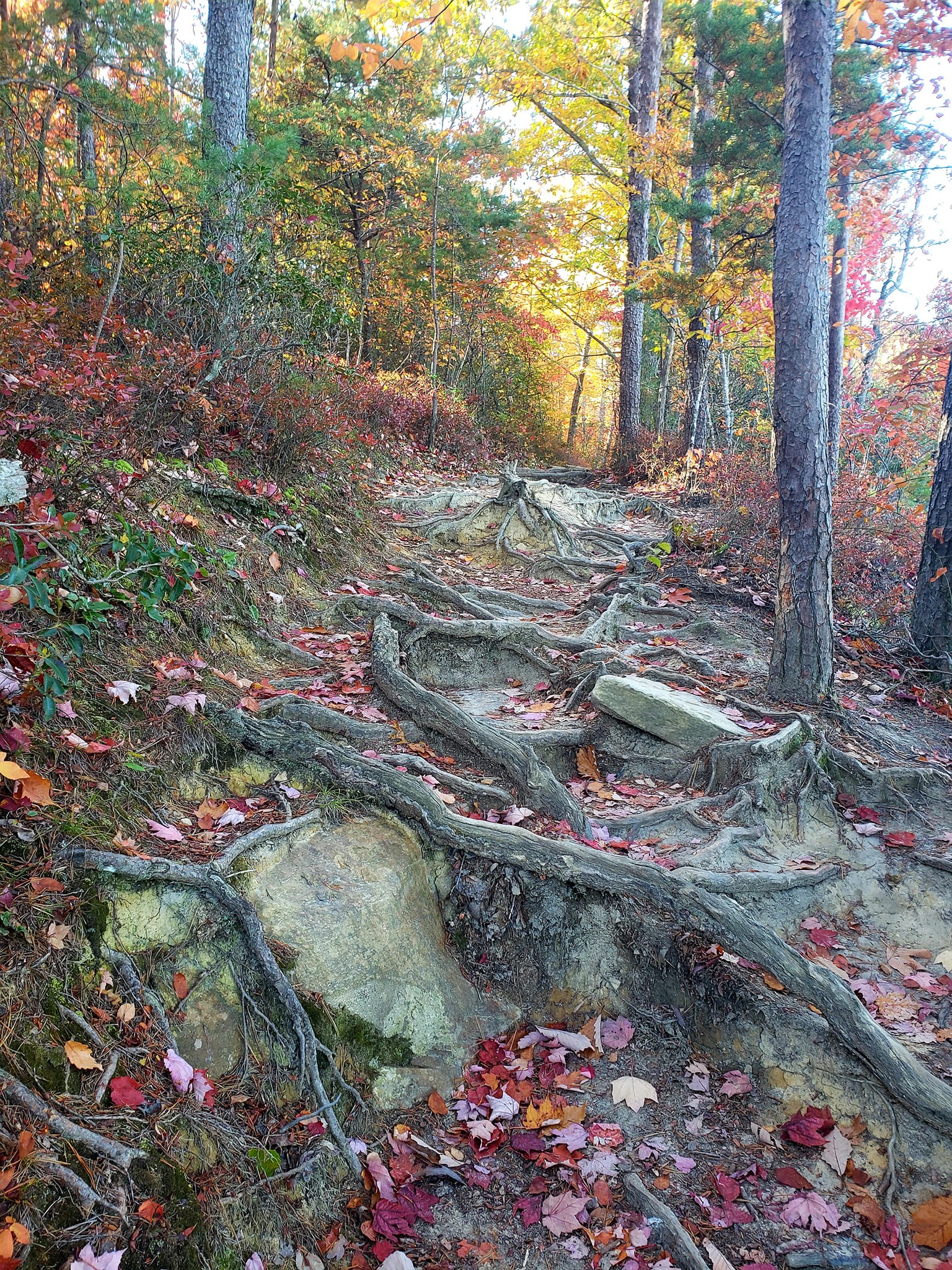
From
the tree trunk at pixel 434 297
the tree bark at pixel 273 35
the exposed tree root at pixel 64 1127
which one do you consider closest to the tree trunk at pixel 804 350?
the exposed tree root at pixel 64 1127

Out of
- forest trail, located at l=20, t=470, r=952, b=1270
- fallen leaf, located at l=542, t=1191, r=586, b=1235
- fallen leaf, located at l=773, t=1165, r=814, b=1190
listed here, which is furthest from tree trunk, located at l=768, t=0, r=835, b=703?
fallen leaf, located at l=542, t=1191, r=586, b=1235

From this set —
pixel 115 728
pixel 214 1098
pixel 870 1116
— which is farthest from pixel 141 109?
pixel 870 1116

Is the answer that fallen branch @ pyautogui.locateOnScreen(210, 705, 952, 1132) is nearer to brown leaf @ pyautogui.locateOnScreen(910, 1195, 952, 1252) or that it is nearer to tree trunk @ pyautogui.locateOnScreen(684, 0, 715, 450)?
brown leaf @ pyautogui.locateOnScreen(910, 1195, 952, 1252)

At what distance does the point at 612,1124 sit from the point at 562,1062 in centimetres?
32

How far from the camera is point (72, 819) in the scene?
2.78 metres

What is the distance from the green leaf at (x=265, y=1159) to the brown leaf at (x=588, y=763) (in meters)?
2.98

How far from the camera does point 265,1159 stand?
2492 millimetres

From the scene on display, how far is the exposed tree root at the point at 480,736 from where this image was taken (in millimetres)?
4203

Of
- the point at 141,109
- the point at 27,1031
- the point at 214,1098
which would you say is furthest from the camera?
the point at 141,109

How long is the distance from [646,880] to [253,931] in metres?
1.90

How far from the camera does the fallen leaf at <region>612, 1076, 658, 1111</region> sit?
10.4 ft

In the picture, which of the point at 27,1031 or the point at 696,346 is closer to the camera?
the point at 27,1031

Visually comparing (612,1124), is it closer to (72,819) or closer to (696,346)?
(72,819)

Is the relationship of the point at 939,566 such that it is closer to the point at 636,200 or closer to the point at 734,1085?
the point at 734,1085
